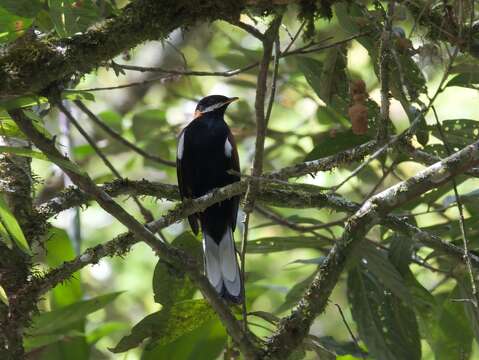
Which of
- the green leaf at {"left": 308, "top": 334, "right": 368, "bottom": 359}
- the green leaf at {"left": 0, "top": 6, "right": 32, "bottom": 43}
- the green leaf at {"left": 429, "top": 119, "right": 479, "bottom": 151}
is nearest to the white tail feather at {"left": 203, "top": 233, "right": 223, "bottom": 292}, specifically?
the green leaf at {"left": 308, "top": 334, "right": 368, "bottom": 359}

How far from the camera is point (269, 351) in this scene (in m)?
2.44

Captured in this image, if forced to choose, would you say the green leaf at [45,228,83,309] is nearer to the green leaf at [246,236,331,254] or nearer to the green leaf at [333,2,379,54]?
the green leaf at [246,236,331,254]

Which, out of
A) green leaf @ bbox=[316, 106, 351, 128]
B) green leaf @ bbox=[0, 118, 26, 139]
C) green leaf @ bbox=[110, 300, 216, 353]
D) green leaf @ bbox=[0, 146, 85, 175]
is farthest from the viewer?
green leaf @ bbox=[316, 106, 351, 128]

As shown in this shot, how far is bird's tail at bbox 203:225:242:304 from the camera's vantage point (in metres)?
4.05

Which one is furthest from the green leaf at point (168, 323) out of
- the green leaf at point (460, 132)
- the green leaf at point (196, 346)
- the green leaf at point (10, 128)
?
the green leaf at point (460, 132)

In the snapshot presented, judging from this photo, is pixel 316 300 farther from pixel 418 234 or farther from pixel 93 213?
pixel 93 213

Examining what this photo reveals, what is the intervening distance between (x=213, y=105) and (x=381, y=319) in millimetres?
2197

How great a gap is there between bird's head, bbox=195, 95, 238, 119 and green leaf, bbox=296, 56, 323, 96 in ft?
5.35

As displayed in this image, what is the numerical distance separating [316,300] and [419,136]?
1304 millimetres

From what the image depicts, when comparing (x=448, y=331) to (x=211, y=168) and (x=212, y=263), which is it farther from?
(x=211, y=168)

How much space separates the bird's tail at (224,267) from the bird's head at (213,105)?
35.7 inches

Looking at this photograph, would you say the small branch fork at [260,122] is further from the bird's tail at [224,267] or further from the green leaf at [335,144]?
the bird's tail at [224,267]

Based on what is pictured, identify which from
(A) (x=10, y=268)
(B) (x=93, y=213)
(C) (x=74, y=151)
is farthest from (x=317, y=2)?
(B) (x=93, y=213)

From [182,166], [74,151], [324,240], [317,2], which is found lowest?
[324,240]
